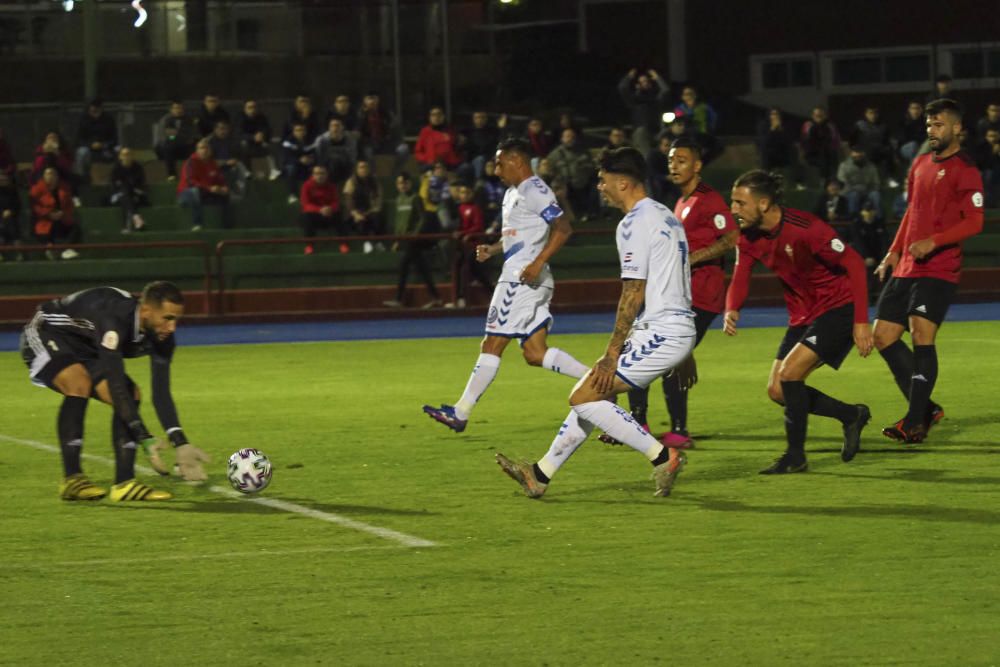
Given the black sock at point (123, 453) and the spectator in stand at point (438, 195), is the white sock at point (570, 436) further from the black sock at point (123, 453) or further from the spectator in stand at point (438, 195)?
the spectator in stand at point (438, 195)

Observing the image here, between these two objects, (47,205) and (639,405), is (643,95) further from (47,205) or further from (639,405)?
(639,405)

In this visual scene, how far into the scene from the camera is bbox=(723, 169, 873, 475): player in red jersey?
9984mm

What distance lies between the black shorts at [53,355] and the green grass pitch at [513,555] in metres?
0.70

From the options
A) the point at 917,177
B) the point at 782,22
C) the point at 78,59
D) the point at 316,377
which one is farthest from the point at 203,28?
the point at 917,177

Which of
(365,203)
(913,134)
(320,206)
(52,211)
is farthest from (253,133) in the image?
(913,134)

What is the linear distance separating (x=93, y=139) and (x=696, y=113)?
30.2 feet

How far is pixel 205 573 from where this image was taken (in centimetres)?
769

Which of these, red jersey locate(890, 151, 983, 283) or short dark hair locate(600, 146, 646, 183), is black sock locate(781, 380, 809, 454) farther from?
short dark hair locate(600, 146, 646, 183)

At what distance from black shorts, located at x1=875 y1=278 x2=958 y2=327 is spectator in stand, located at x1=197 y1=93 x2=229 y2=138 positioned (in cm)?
1684

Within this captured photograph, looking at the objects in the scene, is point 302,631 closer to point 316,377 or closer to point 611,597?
point 611,597

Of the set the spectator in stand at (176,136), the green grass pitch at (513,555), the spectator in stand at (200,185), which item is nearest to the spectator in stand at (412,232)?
the spectator in stand at (200,185)

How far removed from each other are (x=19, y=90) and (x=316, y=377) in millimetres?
21311

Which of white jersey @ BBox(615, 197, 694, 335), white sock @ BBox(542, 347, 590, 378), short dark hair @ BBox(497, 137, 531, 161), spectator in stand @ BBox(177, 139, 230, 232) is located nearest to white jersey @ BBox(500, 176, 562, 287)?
short dark hair @ BBox(497, 137, 531, 161)

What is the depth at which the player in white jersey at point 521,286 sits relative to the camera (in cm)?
1212
